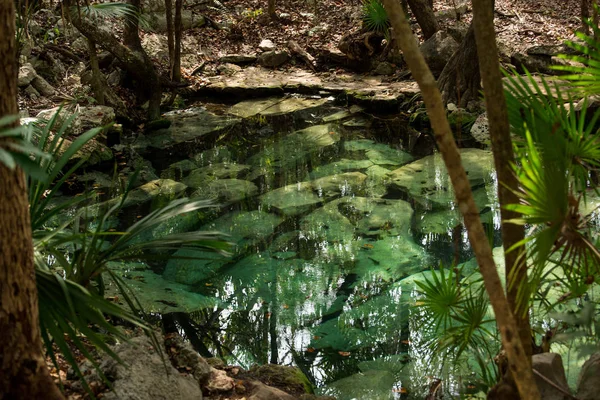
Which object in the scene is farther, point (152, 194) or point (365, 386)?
point (152, 194)

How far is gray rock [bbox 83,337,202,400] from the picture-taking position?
2.37 meters

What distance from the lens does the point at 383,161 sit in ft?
25.0

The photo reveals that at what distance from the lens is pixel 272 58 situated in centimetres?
1155

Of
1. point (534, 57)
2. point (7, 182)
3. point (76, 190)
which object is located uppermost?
point (534, 57)

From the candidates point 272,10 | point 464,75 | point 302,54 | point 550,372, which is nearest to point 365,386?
point 550,372

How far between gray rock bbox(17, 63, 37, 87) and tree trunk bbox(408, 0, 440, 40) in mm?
5898

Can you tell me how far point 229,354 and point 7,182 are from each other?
8.17 ft

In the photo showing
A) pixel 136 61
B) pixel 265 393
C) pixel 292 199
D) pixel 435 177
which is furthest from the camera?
pixel 136 61

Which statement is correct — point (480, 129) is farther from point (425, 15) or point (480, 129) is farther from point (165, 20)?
point (165, 20)

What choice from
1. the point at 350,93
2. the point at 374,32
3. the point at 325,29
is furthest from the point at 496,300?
the point at 325,29

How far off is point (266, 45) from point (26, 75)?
15.8 feet

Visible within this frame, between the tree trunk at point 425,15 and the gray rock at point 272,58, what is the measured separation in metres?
2.56

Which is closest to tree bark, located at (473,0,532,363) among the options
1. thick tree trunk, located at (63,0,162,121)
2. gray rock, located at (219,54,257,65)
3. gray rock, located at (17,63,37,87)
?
thick tree trunk, located at (63,0,162,121)

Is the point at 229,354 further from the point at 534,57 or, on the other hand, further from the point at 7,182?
the point at 534,57
